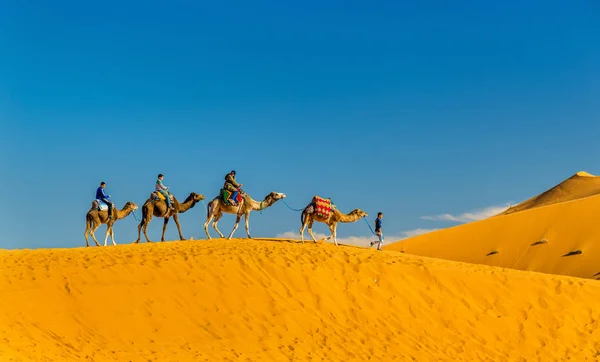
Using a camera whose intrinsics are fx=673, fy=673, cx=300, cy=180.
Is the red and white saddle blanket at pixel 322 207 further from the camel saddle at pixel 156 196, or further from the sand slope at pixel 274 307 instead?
the camel saddle at pixel 156 196

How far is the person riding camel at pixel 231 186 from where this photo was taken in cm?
2639

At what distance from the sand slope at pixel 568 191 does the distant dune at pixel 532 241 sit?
56.7 feet

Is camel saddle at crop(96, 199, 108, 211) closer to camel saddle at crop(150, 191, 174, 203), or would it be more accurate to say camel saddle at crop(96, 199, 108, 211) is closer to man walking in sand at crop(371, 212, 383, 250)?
camel saddle at crop(150, 191, 174, 203)

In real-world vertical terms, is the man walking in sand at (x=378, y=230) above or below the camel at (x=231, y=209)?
below

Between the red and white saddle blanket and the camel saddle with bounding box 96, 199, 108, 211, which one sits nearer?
the red and white saddle blanket

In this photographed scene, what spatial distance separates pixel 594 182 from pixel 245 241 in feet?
169

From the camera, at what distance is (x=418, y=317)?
22406 millimetres

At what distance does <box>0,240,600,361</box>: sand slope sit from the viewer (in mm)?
18391

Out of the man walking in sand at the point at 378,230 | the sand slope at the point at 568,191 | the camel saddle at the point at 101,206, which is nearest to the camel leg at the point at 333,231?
the man walking in sand at the point at 378,230

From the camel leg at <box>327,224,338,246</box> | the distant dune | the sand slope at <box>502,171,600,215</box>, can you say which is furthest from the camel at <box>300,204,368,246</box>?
the sand slope at <box>502,171,600,215</box>

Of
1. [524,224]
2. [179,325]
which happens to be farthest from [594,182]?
[179,325]

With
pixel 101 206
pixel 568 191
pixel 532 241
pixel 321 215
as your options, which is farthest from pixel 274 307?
pixel 568 191

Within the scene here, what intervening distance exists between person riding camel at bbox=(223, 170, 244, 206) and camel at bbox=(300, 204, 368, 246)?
273cm

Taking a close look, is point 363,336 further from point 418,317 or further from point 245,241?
point 245,241
